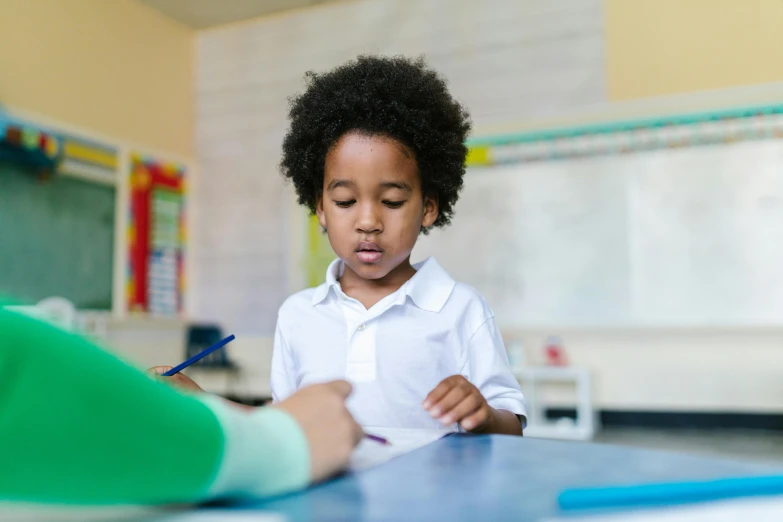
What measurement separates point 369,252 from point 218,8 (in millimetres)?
4172

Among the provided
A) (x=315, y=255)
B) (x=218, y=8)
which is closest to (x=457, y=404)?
(x=315, y=255)

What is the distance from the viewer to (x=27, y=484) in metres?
0.25

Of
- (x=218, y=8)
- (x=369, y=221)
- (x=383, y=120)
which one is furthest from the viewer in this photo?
(x=218, y=8)

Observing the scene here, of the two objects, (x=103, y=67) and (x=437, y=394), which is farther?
(x=103, y=67)

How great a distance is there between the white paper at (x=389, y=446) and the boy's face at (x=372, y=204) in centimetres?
30

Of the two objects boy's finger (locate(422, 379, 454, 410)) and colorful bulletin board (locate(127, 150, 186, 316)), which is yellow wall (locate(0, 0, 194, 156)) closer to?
colorful bulletin board (locate(127, 150, 186, 316))

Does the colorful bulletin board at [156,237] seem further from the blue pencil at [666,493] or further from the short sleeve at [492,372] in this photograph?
the blue pencil at [666,493]

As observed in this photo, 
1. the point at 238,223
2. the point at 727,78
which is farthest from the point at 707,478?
the point at 238,223

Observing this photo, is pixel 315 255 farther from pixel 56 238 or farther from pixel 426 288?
pixel 426 288

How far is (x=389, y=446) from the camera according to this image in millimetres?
515

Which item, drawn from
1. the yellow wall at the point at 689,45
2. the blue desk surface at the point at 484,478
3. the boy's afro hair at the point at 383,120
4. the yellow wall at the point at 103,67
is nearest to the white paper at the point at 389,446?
the blue desk surface at the point at 484,478

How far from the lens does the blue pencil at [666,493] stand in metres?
0.33

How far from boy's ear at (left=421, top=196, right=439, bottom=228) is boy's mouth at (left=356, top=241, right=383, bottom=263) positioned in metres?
0.13

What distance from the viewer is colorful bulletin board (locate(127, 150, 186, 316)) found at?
4328 millimetres
